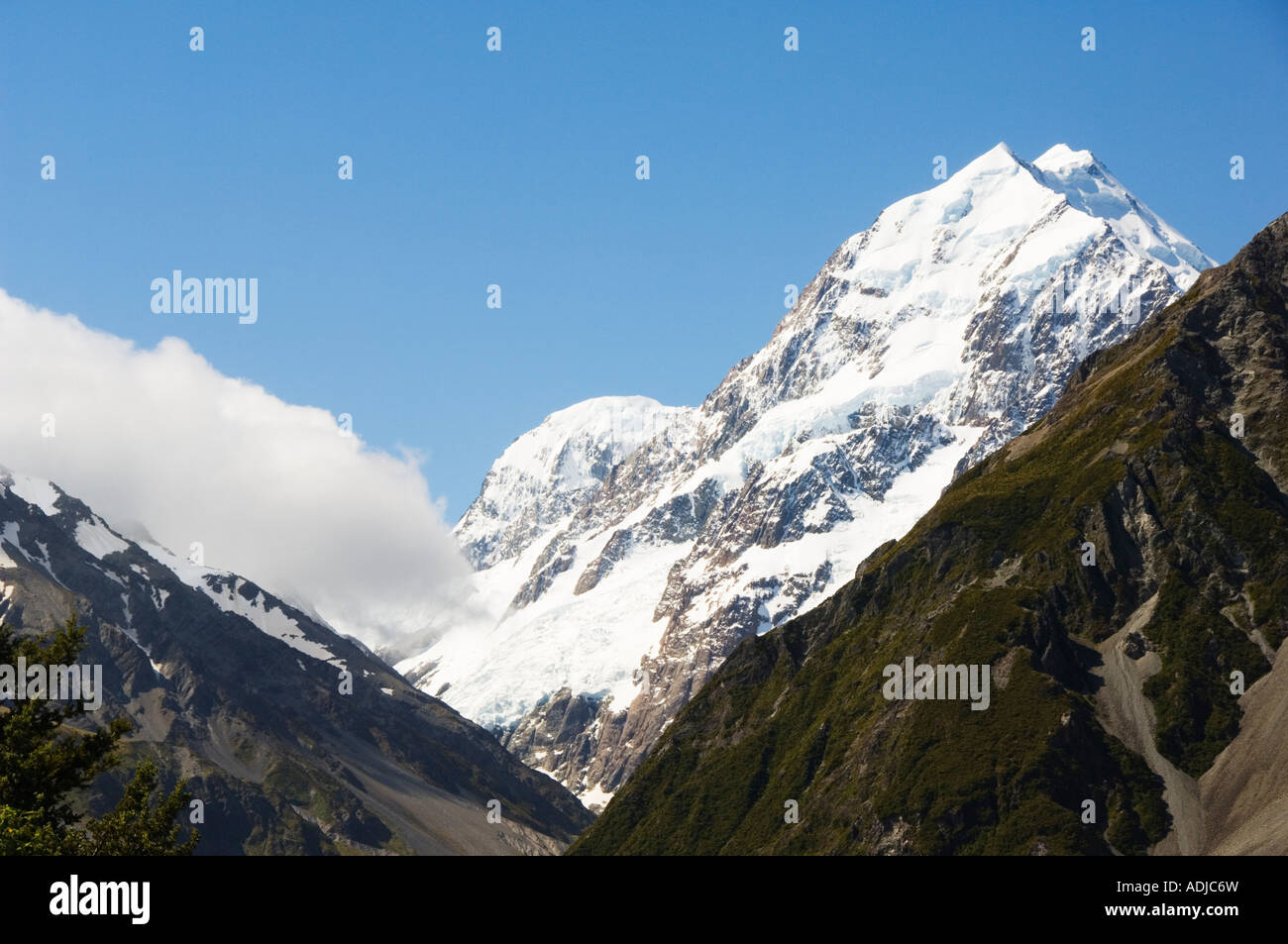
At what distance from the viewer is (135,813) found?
87.8 m
